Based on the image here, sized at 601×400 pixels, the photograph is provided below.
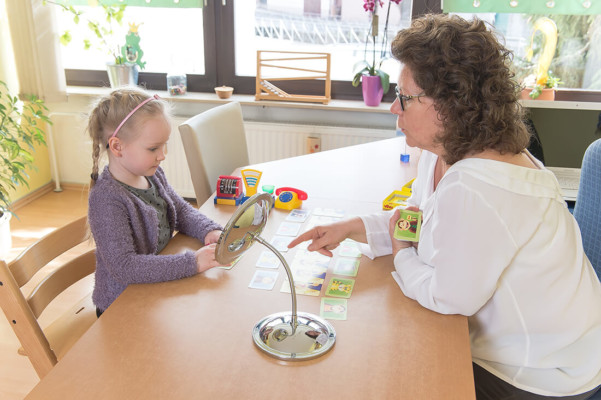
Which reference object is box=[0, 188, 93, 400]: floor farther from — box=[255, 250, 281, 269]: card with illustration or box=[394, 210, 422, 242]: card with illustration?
box=[394, 210, 422, 242]: card with illustration

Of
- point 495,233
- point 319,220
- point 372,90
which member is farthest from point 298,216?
point 372,90

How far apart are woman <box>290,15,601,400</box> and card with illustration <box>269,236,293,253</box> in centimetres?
41

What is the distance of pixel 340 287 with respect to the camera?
1.34 m

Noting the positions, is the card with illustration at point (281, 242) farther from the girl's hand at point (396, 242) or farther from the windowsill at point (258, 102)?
the windowsill at point (258, 102)

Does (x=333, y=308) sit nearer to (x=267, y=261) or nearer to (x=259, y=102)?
(x=267, y=261)

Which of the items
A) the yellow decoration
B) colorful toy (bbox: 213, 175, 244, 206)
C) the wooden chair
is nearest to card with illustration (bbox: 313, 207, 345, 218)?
colorful toy (bbox: 213, 175, 244, 206)

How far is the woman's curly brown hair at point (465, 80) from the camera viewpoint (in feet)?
3.83

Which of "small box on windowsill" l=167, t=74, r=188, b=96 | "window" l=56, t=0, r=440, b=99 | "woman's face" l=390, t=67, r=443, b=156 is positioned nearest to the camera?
"woman's face" l=390, t=67, r=443, b=156

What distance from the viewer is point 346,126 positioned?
11.6 ft

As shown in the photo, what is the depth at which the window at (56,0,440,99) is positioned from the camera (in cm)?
343

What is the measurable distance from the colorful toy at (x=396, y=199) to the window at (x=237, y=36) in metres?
1.80

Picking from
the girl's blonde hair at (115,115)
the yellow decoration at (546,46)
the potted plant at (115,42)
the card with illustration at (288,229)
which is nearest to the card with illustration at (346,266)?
the card with illustration at (288,229)

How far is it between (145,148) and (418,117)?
76 cm

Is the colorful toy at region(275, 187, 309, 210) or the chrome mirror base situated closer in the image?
the chrome mirror base
